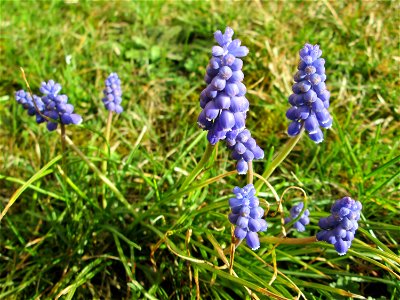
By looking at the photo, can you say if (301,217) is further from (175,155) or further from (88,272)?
(88,272)

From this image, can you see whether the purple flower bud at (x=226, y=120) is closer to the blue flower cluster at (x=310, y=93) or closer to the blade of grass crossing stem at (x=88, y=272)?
the blue flower cluster at (x=310, y=93)

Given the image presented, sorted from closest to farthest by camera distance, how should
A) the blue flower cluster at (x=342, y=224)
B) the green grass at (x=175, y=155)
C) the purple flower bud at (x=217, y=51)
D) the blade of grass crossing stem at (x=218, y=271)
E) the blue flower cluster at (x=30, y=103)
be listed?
the purple flower bud at (x=217, y=51) → the blue flower cluster at (x=342, y=224) → the blade of grass crossing stem at (x=218, y=271) → the blue flower cluster at (x=30, y=103) → the green grass at (x=175, y=155)

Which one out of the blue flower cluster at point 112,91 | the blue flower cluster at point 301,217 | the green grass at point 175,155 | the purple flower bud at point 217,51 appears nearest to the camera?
the purple flower bud at point 217,51

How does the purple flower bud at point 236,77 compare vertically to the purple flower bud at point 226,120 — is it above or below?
above

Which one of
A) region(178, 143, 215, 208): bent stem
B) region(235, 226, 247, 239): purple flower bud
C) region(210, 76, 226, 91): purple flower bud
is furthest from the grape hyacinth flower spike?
region(235, 226, 247, 239): purple flower bud

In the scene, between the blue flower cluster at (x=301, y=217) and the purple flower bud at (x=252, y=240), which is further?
the blue flower cluster at (x=301, y=217)

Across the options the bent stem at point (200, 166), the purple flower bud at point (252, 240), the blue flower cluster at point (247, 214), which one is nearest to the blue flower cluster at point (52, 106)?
the bent stem at point (200, 166)

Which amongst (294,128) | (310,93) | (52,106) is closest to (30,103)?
(52,106)
